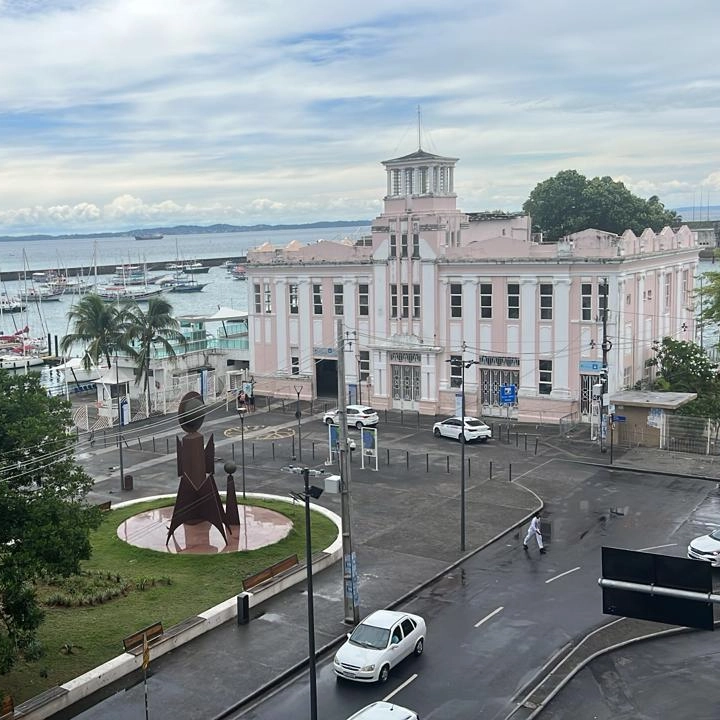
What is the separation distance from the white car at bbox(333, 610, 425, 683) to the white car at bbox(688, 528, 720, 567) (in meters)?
10.3

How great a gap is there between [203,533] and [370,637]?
1143cm

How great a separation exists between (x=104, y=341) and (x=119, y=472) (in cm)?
1545

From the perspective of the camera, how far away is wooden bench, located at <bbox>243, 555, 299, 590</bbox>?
2612 cm

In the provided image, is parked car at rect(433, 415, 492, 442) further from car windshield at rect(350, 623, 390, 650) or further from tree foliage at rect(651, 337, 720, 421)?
car windshield at rect(350, 623, 390, 650)

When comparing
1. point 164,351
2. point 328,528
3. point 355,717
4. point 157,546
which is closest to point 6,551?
point 355,717

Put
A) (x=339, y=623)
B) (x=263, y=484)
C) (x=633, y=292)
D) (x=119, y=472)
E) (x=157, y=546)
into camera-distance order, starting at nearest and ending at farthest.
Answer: (x=339, y=623), (x=157, y=546), (x=263, y=484), (x=119, y=472), (x=633, y=292)

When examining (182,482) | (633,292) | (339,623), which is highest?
(633,292)

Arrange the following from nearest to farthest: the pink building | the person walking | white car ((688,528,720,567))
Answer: white car ((688,528,720,567)) < the person walking < the pink building

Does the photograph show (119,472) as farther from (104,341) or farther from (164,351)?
(164,351)

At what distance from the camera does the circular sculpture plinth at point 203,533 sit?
30.5m

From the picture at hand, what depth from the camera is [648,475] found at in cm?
4041

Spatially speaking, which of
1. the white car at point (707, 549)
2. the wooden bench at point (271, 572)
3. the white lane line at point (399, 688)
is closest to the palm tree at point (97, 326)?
the wooden bench at point (271, 572)

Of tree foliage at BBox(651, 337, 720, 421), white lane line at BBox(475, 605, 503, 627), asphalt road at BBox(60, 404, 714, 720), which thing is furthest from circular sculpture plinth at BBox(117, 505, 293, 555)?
tree foliage at BBox(651, 337, 720, 421)

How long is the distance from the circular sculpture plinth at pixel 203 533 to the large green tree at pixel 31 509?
884cm
